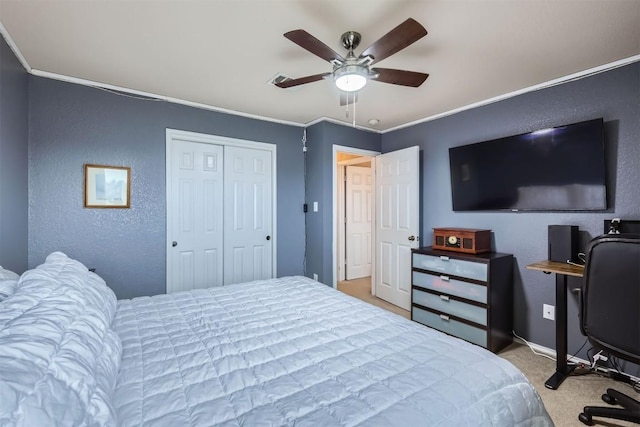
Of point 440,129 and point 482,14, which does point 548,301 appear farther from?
point 482,14

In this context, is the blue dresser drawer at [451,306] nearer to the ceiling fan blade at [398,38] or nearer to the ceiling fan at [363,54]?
the ceiling fan at [363,54]

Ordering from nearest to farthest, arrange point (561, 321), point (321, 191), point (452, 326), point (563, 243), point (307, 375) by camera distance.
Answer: point (307, 375) → point (561, 321) → point (563, 243) → point (452, 326) → point (321, 191)

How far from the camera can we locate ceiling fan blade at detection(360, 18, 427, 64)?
55.1 inches

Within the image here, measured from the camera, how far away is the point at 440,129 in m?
3.50

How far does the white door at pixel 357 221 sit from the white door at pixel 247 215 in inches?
73.3

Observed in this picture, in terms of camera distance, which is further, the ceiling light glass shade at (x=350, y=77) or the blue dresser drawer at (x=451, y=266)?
the blue dresser drawer at (x=451, y=266)

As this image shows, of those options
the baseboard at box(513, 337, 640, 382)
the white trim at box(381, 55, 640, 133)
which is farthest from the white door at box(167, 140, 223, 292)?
the baseboard at box(513, 337, 640, 382)

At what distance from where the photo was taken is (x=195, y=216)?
325cm

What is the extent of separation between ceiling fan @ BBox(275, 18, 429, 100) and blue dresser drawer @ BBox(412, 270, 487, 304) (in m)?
1.87

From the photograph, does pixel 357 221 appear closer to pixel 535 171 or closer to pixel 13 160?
pixel 535 171

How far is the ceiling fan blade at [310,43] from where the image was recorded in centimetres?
146

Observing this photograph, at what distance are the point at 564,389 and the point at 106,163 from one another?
4.21 m

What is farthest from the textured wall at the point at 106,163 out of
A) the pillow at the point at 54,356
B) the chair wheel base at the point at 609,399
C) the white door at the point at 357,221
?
the chair wheel base at the point at 609,399

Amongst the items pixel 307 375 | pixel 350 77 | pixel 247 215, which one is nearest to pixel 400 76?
pixel 350 77
